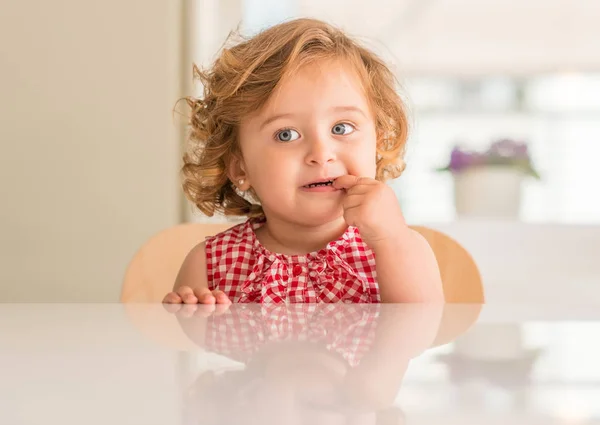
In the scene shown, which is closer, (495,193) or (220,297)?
(220,297)

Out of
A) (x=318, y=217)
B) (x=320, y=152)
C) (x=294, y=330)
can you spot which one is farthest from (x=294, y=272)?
(x=294, y=330)

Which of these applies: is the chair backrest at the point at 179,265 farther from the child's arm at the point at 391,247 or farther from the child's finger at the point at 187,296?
the child's finger at the point at 187,296

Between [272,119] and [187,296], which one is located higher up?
[272,119]

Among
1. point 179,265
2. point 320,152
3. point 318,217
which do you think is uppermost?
point 320,152

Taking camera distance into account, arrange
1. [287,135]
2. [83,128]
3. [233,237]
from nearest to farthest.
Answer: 1. [287,135]
2. [233,237]
3. [83,128]

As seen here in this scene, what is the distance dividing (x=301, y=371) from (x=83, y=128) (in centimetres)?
244

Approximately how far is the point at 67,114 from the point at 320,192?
1601 mm

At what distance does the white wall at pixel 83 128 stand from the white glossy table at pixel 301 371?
2.12 metres

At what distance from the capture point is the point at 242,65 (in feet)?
4.62

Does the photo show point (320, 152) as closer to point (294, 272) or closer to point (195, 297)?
point (294, 272)

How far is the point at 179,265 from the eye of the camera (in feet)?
4.90

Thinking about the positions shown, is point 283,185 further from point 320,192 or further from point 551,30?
point 551,30

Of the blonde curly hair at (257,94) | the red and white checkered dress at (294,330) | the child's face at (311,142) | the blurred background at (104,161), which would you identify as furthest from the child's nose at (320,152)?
the blurred background at (104,161)

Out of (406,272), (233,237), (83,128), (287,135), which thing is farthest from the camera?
(83,128)
